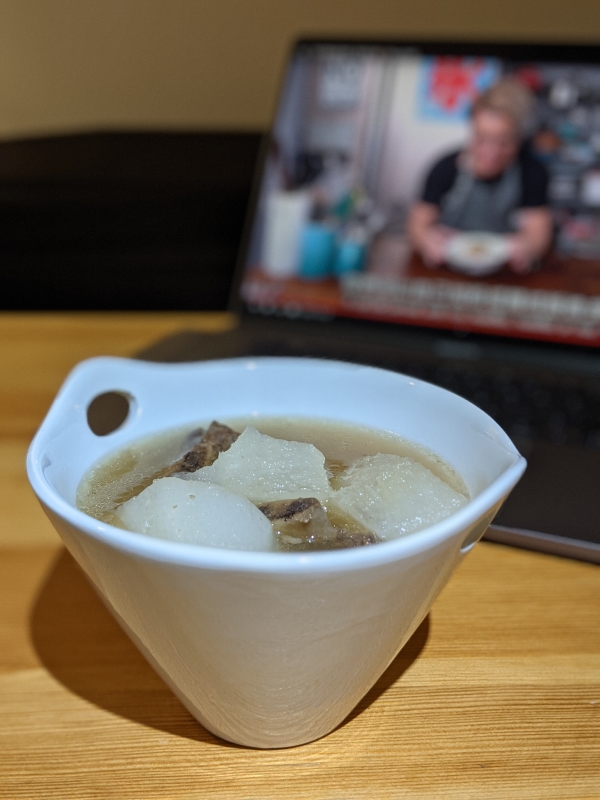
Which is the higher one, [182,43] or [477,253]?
[182,43]

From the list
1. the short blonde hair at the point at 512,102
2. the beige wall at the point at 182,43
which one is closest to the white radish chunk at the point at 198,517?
the short blonde hair at the point at 512,102

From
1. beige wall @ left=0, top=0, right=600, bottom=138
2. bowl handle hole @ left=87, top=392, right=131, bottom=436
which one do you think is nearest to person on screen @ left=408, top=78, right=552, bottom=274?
bowl handle hole @ left=87, top=392, right=131, bottom=436

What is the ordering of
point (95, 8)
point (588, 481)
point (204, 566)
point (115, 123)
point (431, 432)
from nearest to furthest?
point (204, 566), point (431, 432), point (588, 481), point (95, 8), point (115, 123)

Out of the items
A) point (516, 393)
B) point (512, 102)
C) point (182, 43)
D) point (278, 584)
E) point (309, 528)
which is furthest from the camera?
point (182, 43)

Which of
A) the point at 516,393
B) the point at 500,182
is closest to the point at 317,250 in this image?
the point at 500,182

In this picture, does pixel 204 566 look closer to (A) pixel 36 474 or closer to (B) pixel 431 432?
(A) pixel 36 474

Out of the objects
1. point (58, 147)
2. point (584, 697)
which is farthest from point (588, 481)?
point (58, 147)

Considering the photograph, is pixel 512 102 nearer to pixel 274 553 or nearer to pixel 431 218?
pixel 431 218

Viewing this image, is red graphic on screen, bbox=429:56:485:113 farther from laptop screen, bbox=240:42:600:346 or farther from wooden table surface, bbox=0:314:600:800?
wooden table surface, bbox=0:314:600:800
